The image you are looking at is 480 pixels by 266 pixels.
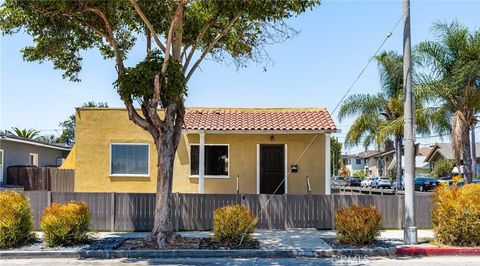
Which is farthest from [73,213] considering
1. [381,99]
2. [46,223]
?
[381,99]

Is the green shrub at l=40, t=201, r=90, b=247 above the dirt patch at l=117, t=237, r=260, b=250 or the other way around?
above

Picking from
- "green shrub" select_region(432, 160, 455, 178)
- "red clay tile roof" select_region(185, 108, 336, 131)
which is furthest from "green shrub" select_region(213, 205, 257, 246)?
"green shrub" select_region(432, 160, 455, 178)

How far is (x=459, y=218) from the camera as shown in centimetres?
1151

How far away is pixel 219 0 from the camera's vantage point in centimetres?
1117

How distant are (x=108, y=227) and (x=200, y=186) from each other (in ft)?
12.1

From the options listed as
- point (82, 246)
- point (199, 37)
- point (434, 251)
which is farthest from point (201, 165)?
point (434, 251)

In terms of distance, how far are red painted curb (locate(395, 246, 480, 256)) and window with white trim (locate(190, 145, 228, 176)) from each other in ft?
26.9

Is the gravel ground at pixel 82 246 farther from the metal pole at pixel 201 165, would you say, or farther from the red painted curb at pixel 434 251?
the red painted curb at pixel 434 251

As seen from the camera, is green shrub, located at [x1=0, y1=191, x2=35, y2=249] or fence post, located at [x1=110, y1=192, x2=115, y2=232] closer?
green shrub, located at [x1=0, y1=191, x2=35, y2=249]

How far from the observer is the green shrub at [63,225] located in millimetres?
11789

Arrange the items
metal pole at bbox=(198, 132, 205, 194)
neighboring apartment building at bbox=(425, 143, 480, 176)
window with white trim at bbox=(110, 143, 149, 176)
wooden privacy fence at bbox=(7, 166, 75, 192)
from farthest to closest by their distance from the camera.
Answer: neighboring apartment building at bbox=(425, 143, 480, 176)
wooden privacy fence at bbox=(7, 166, 75, 192)
window with white trim at bbox=(110, 143, 149, 176)
metal pole at bbox=(198, 132, 205, 194)

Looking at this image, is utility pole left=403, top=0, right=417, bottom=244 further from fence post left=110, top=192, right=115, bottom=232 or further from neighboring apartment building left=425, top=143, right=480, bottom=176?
neighboring apartment building left=425, top=143, right=480, bottom=176

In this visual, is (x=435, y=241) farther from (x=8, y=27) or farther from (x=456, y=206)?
(x=8, y=27)

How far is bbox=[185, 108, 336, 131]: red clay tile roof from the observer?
57.2ft
